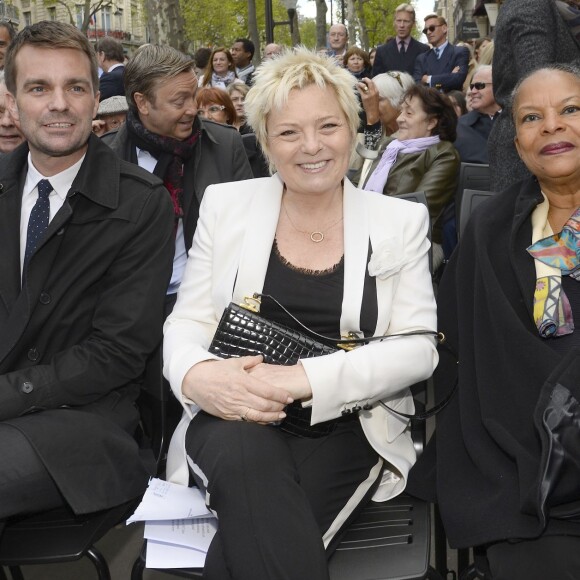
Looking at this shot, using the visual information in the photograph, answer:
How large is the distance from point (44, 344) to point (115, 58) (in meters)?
7.06

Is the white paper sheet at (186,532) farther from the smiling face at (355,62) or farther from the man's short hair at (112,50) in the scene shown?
the smiling face at (355,62)

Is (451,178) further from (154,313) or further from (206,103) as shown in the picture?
(154,313)

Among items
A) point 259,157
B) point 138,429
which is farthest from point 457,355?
point 259,157

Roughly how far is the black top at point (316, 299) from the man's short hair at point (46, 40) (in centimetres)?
111

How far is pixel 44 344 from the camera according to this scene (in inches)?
108

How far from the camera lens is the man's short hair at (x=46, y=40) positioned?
288 cm

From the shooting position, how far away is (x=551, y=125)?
251cm

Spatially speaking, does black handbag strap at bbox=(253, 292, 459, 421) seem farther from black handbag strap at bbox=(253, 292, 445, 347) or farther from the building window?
the building window

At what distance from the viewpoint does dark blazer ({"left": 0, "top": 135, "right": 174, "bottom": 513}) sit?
255 cm

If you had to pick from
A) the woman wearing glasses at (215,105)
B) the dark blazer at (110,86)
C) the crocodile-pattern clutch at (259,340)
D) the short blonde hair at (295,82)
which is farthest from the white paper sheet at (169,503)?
the dark blazer at (110,86)

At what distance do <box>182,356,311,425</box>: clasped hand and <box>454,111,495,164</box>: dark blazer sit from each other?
397cm

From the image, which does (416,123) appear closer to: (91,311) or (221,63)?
(91,311)

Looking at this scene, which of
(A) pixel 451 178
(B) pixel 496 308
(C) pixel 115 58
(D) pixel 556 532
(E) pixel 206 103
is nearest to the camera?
(D) pixel 556 532

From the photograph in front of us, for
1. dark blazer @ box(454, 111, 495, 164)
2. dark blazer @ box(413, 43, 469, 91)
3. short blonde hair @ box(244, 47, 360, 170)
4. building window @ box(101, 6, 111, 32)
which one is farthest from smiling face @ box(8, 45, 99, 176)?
building window @ box(101, 6, 111, 32)
